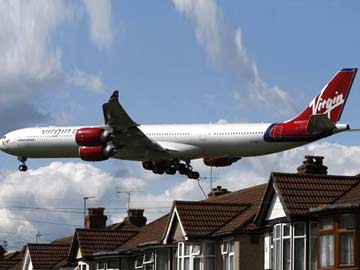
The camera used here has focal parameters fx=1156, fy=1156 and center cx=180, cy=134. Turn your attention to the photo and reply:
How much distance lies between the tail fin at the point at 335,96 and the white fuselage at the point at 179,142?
3105mm

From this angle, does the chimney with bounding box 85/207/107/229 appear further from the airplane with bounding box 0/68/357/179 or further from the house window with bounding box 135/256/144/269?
the house window with bounding box 135/256/144/269

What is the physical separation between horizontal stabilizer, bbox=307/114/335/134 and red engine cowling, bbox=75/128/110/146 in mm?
15305

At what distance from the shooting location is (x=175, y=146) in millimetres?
78250

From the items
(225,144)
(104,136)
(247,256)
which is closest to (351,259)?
(247,256)

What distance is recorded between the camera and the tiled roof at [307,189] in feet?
165

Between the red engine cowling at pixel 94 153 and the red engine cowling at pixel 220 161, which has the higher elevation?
the red engine cowling at pixel 220 161

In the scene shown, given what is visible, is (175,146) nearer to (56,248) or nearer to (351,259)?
(56,248)

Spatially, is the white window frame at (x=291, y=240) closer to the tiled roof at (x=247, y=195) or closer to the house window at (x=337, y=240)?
the house window at (x=337, y=240)

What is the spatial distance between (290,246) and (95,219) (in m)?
43.9

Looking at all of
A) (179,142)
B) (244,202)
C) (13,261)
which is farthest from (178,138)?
(13,261)

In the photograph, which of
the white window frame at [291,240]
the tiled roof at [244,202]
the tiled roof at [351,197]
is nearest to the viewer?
the tiled roof at [351,197]

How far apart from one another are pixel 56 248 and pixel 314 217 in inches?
1946

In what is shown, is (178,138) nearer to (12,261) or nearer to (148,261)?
(148,261)

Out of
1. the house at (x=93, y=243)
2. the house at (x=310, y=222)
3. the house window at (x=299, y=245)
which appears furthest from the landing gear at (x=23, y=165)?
the house window at (x=299, y=245)
